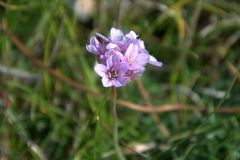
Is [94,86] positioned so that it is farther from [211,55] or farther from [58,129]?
[211,55]

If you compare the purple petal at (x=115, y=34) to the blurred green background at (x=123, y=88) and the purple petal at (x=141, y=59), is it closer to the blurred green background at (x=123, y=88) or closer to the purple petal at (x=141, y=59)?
the purple petal at (x=141, y=59)

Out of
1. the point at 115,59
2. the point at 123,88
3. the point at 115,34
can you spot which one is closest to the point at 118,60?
the point at 115,59

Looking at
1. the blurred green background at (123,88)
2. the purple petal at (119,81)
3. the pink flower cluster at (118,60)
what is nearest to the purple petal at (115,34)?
the pink flower cluster at (118,60)

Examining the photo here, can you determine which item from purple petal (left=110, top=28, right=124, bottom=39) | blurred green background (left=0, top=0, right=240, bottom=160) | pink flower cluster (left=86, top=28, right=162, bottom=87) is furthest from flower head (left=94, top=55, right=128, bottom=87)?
blurred green background (left=0, top=0, right=240, bottom=160)

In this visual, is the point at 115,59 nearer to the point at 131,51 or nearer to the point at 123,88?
the point at 131,51

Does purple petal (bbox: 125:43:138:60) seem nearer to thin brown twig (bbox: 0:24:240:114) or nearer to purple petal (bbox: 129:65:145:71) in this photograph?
purple petal (bbox: 129:65:145:71)
